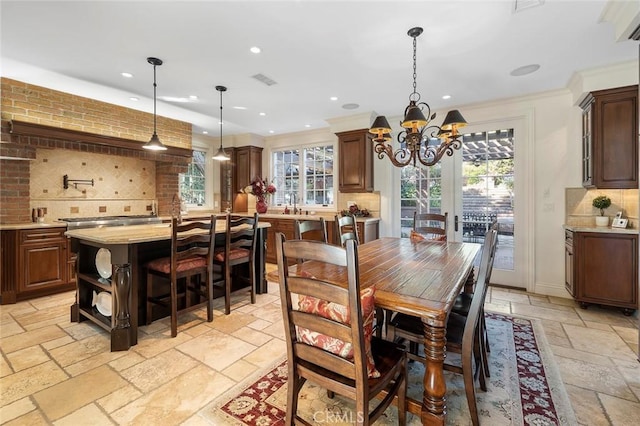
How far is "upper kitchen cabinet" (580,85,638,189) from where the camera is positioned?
3.16 metres

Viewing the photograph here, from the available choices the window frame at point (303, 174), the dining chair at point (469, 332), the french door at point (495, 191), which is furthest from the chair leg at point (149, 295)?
the french door at point (495, 191)

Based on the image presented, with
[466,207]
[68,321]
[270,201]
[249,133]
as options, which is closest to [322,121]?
[249,133]

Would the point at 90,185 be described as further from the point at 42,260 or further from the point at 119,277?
the point at 119,277

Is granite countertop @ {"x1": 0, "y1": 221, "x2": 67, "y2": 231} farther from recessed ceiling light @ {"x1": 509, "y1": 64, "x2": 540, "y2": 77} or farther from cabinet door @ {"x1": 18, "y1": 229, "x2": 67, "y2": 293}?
recessed ceiling light @ {"x1": 509, "y1": 64, "x2": 540, "y2": 77}

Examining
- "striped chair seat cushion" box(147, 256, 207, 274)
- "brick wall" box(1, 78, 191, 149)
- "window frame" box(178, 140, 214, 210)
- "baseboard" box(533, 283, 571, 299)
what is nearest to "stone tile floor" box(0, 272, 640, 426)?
"baseboard" box(533, 283, 571, 299)

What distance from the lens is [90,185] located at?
467 cm

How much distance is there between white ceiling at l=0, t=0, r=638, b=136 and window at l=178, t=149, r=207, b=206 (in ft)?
7.35

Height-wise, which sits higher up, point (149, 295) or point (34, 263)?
point (34, 263)

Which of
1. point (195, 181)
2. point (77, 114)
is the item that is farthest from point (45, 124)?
point (195, 181)

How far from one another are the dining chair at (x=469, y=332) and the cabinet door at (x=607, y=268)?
7.70ft

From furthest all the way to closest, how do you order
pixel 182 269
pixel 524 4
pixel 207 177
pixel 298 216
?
1. pixel 207 177
2. pixel 298 216
3. pixel 182 269
4. pixel 524 4

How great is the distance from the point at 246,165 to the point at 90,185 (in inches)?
111

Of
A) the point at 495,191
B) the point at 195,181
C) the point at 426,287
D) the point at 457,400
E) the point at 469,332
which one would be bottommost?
the point at 457,400

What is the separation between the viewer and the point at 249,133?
6.41m
